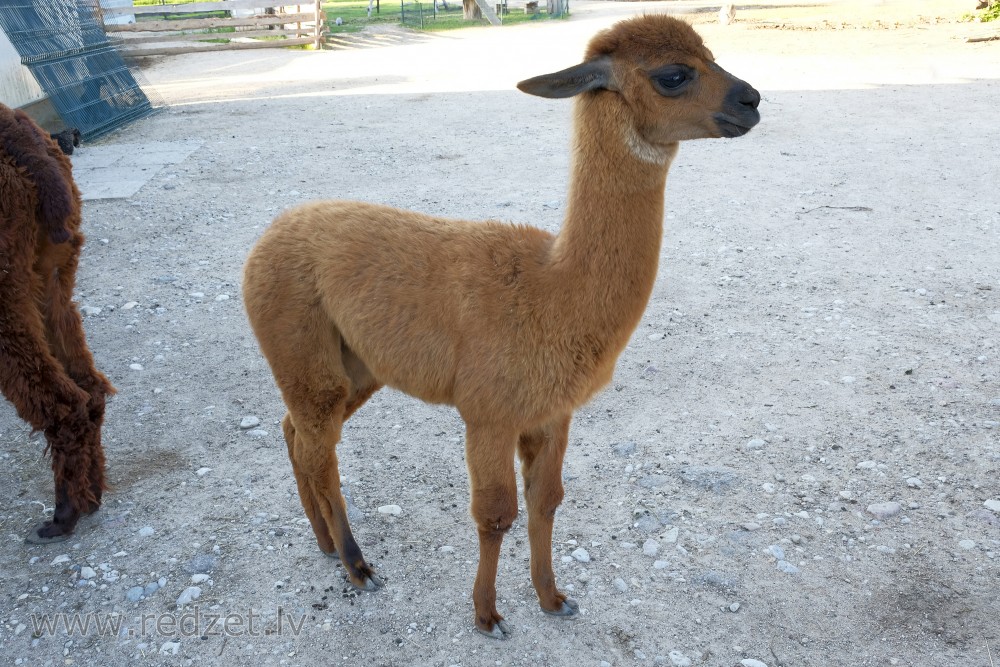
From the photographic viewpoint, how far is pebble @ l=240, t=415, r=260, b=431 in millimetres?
4836

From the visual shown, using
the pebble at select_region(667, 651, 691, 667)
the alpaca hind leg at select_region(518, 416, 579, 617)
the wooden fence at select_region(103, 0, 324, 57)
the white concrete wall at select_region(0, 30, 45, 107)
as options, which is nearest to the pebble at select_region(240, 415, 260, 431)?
the alpaca hind leg at select_region(518, 416, 579, 617)

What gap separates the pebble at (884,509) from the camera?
3887 mm

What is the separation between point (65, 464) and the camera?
3938 mm

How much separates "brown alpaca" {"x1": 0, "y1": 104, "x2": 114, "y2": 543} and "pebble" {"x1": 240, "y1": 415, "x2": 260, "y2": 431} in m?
0.87

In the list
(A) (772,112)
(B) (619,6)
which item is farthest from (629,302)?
(B) (619,6)

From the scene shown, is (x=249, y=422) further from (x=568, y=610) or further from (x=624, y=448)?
(x=568, y=610)

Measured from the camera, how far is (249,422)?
15.9 feet

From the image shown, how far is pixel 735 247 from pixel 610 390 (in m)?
2.57

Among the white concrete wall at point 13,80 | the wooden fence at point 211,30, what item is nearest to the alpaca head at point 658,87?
the white concrete wall at point 13,80

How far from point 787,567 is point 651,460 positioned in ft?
3.23

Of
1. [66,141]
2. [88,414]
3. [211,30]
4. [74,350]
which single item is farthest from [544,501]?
[211,30]

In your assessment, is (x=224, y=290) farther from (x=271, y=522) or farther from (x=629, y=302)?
(x=629, y=302)

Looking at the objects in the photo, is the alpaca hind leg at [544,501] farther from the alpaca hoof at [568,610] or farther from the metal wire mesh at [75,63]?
the metal wire mesh at [75,63]

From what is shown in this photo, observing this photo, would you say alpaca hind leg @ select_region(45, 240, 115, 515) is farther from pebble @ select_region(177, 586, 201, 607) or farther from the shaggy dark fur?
the shaggy dark fur
